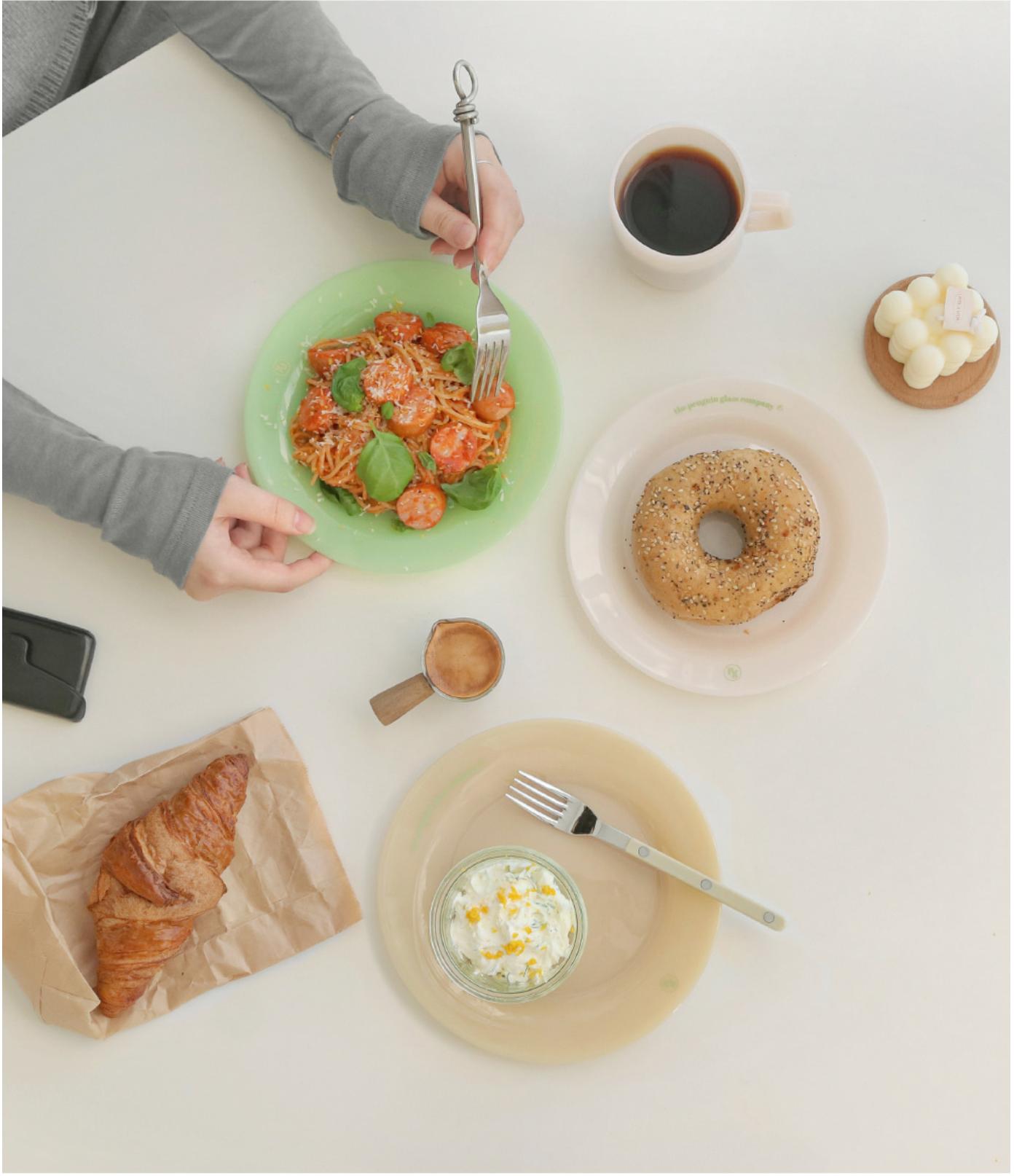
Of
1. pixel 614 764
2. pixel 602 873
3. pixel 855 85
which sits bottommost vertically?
pixel 602 873

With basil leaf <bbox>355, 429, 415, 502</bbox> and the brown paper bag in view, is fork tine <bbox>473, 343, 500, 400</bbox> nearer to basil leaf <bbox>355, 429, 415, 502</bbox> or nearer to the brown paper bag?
basil leaf <bbox>355, 429, 415, 502</bbox>

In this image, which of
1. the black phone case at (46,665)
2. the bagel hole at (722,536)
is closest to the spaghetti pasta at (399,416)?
the bagel hole at (722,536)

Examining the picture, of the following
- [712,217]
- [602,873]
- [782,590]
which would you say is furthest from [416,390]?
[602,873]

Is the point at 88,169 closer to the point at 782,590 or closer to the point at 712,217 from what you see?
the point at 712,217

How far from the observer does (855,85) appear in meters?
1.44

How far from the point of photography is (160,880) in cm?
124

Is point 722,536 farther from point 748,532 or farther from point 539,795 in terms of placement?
point 539,795

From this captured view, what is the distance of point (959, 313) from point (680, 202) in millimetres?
470

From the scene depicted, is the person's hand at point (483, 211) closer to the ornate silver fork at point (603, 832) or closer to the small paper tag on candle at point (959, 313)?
the small paper tag on candle at point (959, 313)

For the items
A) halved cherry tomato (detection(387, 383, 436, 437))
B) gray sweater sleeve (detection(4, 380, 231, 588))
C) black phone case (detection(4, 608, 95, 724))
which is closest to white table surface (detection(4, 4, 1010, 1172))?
black phone case (detection(4, 608, 95, 724))

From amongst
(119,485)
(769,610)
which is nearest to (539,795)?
(769,610)

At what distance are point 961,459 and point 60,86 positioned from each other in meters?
1.68

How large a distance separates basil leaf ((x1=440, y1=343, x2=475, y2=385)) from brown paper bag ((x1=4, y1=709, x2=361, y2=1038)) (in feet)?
2.06

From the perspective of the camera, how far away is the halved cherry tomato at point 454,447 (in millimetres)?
1338
